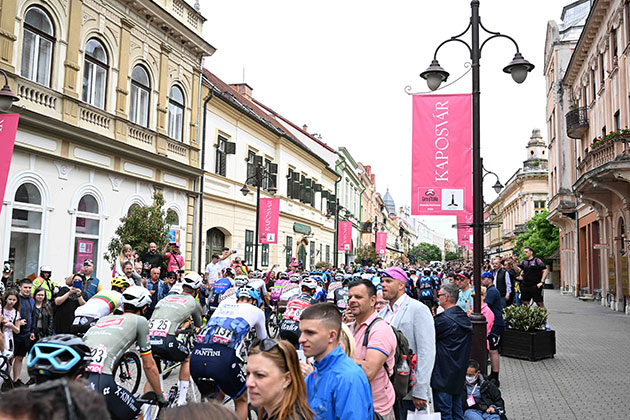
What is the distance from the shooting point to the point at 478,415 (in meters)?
6.66

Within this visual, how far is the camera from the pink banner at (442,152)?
9500 mm

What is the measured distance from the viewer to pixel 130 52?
18969 millimetres

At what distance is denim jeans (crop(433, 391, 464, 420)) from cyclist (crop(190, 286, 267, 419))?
82.1 inches

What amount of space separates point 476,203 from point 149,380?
5777mm

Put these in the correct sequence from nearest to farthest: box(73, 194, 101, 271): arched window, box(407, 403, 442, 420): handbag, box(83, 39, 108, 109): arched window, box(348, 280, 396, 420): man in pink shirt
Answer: box(348, 280, 396, 420): man in pink shirt
box(407, 403, 442, 420): handbag
box(73, 194, 101, 271): arched window
box(83, 39, 108, 109): arched window

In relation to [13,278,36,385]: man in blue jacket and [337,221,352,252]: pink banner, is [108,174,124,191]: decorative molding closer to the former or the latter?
[13,278,36,385]: man in blue jacket

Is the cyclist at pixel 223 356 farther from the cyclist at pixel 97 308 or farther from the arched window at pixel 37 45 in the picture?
the arched window at pixel 37 45

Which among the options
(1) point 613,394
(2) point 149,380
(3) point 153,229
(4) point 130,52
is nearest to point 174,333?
(2) point 149,380

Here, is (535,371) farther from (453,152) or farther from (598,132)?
(598,132)

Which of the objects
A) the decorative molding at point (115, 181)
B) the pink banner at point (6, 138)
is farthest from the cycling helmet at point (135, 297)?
the decorative molding at point (115, 181)

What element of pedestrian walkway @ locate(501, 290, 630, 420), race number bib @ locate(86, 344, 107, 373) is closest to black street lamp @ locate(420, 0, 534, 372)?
pedestrian walkway @ locate(501, 290, 630, 420)

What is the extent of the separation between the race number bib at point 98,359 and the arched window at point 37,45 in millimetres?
12348

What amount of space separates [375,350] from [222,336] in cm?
217

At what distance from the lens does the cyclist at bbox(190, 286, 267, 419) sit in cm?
568
